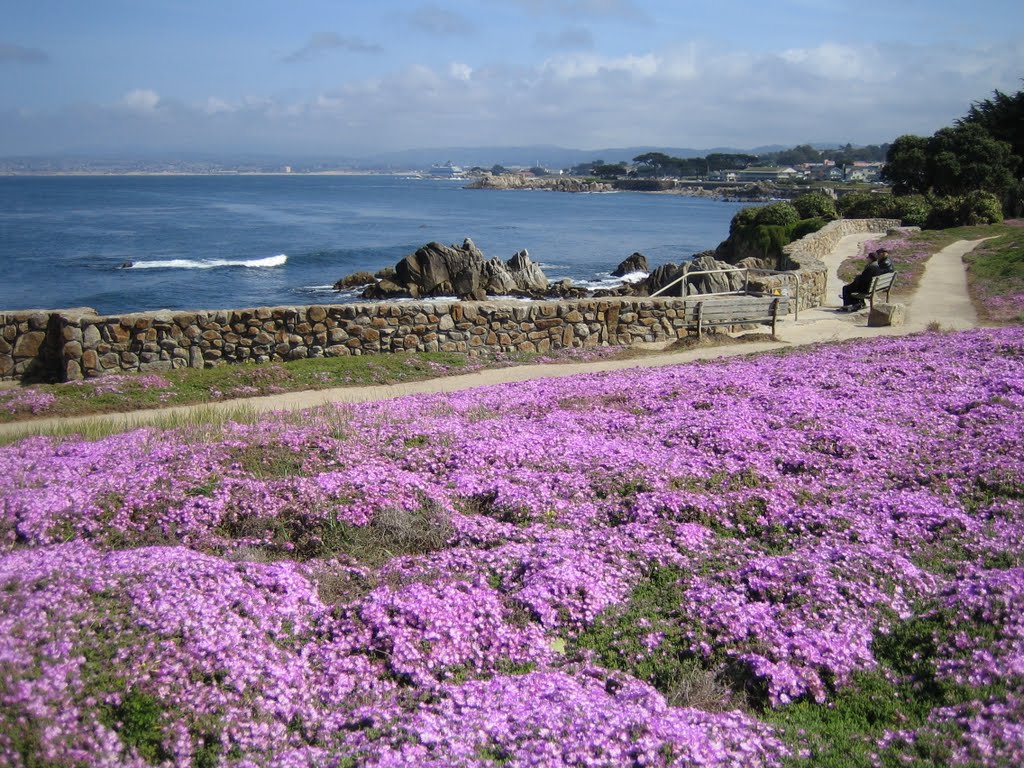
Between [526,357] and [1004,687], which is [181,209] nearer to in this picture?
[526,357]

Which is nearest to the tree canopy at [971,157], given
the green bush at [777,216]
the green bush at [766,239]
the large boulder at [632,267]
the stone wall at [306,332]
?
the green bush at [777,216]

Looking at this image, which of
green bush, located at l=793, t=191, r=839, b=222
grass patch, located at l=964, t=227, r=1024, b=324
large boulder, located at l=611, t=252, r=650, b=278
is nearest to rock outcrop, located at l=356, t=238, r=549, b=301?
large boulder, located at l=611, t=252, r=650, b=278

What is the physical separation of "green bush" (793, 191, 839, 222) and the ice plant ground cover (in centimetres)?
4281

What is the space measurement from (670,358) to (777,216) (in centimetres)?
3380

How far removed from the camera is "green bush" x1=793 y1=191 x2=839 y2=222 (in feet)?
159

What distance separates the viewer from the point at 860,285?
2098 centimetres

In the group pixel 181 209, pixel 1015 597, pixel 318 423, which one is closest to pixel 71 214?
pixel 181 209

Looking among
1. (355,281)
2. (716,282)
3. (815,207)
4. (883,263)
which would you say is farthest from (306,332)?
(815,207)

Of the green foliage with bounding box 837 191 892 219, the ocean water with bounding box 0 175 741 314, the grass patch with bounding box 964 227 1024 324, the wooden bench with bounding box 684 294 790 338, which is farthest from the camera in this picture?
the green foliage with bounding box 837 191 892 219

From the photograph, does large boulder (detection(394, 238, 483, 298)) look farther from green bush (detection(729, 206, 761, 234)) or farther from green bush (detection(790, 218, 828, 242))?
green bush (detection(729, 206, 761, 234))

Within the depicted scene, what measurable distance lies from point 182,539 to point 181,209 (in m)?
109

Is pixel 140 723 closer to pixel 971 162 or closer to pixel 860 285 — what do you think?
pixel 860 285

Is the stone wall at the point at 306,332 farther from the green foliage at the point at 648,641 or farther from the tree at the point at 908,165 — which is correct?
the tree at the point at 908,165

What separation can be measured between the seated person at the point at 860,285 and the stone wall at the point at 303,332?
640cm
